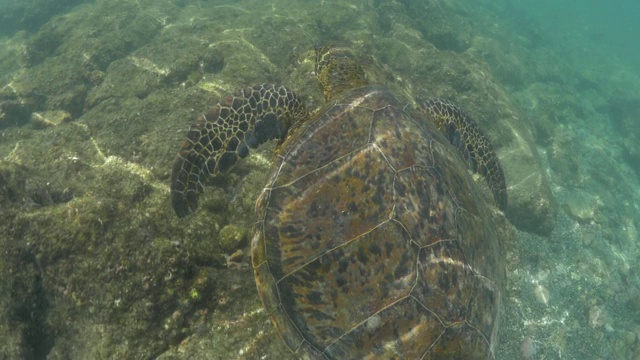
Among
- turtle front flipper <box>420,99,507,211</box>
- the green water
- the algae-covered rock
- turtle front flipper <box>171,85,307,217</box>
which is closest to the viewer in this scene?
the green water

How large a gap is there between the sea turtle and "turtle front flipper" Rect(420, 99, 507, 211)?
1.54m

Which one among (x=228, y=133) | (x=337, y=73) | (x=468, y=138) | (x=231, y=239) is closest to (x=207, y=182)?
(x=228, y=133)

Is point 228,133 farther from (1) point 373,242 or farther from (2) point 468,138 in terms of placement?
(2) point 468,138

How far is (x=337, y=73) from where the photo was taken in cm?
466

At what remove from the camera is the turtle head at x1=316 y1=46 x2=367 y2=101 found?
4.57m

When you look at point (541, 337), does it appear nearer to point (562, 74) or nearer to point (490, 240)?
point (490, 240)

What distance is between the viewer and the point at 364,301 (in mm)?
2748

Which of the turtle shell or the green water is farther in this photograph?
the green water

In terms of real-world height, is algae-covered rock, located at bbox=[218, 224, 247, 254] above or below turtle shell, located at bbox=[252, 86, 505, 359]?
below

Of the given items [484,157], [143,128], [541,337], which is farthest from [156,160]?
[541,337]

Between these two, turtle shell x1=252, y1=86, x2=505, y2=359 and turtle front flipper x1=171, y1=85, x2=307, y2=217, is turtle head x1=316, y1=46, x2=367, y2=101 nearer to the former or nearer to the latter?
turtle front flipper x1=171, y1=85, x2=307, y2=217

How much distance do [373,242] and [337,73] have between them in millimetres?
2629

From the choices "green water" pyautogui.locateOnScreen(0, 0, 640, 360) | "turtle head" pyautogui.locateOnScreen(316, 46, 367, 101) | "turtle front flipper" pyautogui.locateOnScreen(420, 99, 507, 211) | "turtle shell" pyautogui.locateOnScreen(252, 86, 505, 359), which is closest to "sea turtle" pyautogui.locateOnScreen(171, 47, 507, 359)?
"turtle shell" pyautogui.locateOnScreen(252, 86, 505, 359)

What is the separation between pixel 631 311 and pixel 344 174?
9.29 m
